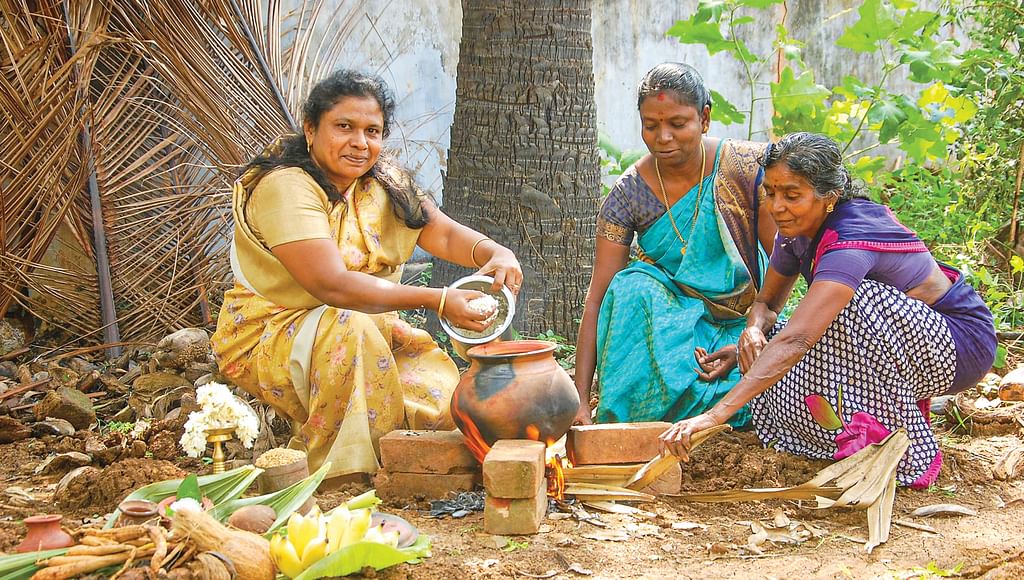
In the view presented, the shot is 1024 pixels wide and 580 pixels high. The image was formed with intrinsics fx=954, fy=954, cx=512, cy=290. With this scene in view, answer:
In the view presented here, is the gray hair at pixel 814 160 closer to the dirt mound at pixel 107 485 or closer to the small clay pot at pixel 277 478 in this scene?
the small clay pot at pixel 277 478

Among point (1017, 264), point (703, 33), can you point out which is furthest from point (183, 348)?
point (1017, 264)

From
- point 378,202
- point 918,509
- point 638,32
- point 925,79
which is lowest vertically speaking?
point 918,509

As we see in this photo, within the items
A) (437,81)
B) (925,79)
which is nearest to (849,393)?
(925,79)

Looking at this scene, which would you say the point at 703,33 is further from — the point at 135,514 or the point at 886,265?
the point at 135,514

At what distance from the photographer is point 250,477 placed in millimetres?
2893

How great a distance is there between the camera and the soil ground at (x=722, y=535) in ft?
8.77

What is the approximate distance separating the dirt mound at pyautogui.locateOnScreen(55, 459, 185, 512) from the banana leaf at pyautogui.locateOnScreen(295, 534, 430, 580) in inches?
45.2

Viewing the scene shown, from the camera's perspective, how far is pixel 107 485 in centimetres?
332

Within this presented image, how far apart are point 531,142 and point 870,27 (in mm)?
2125

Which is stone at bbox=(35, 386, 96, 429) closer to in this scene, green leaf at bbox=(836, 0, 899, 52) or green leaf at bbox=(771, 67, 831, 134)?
green leaf at bbox=(771, 67, 831, 134)

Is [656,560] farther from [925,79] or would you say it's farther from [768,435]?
[925,79]

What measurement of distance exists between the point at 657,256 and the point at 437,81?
358 cm

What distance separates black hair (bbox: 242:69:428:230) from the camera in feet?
11.7

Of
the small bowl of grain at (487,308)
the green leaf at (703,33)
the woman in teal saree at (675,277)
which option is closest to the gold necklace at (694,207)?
the woman in teal saree at (675,277)
